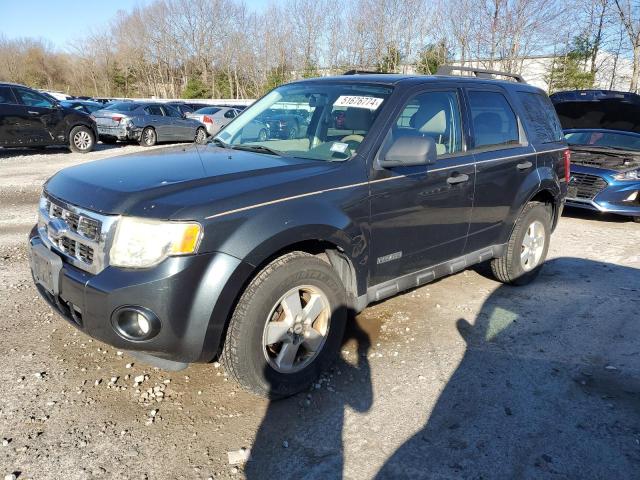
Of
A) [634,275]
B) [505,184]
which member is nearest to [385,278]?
[505,184]

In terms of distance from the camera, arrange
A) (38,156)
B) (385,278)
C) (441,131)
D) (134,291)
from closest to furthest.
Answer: (134,291) → (385,278) → (441,131) → (38,156)

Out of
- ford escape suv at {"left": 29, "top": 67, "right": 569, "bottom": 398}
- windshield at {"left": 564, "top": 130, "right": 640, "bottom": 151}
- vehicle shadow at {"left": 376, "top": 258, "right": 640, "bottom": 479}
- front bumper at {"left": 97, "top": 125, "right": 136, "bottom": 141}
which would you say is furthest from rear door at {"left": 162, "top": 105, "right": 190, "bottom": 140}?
vehicle shadow at {"left": 376, "top": 258, "right": 640, "bottom": 479}

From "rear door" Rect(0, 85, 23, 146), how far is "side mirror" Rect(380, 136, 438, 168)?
12.1m

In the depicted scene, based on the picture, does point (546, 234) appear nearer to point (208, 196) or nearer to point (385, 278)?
point (385, 278)

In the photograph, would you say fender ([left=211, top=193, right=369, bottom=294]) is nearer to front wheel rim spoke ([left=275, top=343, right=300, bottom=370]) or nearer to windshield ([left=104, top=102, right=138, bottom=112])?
front wheel rim spoke ([left=275, top=343, right=300, bottom=370])

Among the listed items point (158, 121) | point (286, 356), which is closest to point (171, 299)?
point (286, 356)

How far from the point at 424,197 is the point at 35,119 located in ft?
40.7

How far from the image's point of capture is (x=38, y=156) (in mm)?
13594

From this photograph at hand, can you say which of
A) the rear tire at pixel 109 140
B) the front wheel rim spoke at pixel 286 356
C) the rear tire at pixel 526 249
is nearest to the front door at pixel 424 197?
the front wheel rim spoke at pixel 286 356

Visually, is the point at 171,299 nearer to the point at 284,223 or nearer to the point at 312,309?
the point at 284,223

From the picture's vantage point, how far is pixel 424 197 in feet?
11.9

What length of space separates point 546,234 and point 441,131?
6.89 feet

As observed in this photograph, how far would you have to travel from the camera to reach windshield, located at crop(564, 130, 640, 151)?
8859 mm

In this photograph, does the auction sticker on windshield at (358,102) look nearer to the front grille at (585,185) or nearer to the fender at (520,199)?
the fender at (520,199)
